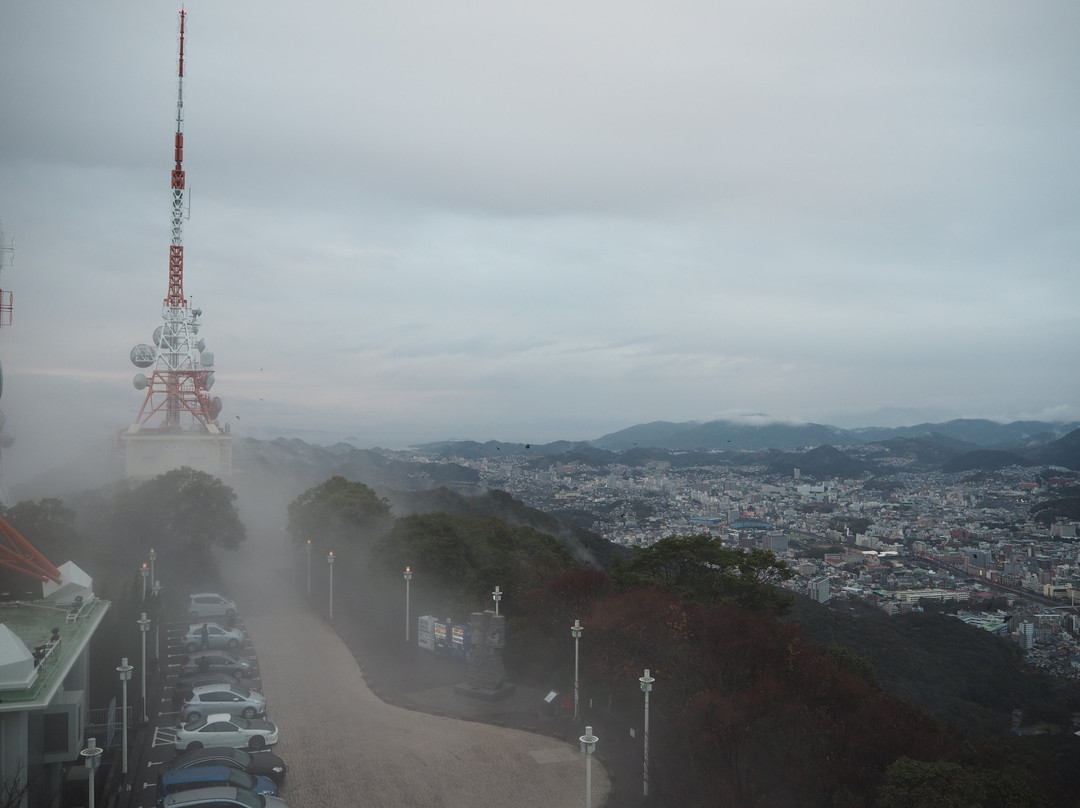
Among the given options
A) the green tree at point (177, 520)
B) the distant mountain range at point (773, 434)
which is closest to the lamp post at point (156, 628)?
the green tree at point (177, 520)

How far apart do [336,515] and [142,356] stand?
12.7 m

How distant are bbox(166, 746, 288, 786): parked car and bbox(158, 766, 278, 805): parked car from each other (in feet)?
0.83

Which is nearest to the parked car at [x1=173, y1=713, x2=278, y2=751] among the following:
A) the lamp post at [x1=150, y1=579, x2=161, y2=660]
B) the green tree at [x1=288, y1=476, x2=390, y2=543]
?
the lamp post at [x1=150, y1=579, x2=161, y2=660]

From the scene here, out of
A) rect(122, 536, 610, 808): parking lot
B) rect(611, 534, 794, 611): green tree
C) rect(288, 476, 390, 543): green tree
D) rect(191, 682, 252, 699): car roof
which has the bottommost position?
rect(122, 536, 610, 808): parking lot

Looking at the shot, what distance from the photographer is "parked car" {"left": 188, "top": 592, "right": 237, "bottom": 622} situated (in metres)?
16.9

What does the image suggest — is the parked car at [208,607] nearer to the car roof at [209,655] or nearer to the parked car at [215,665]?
the car roof at [209,655]

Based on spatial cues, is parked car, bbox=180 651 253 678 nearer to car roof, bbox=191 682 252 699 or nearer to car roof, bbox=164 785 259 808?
car roof, bbox=191 682 252 699

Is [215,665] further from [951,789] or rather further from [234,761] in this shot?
[951,789]

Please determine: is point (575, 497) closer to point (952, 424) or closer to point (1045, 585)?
point (1045, 585)

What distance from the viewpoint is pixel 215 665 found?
504 inches

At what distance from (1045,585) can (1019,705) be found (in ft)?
35.7

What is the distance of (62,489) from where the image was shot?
1121 inches

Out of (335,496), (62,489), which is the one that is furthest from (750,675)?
(62,489)

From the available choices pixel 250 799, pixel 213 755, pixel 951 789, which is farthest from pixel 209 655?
pixel 951 789
